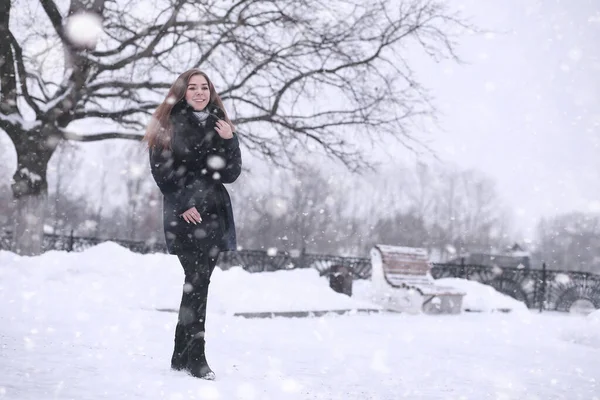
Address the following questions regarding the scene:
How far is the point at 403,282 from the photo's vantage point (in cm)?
1209

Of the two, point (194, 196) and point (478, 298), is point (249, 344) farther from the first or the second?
point (478, 298)

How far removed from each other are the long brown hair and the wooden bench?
865 centimetres

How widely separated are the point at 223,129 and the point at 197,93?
36cm

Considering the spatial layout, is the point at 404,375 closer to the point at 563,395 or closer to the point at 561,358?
the point at 563,395

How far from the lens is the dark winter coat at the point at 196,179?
12.2ft

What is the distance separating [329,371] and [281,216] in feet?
186

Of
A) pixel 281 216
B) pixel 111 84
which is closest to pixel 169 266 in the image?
pixel 111 84

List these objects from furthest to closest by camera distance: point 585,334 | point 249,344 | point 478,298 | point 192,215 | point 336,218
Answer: point 336,218 < point 478,298 < point 585,334 < point 249,344 < point 192,215

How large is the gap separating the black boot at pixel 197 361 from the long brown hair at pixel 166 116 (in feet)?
4.09

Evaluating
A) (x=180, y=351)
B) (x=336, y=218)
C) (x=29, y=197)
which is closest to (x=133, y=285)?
(x=29, y=197)

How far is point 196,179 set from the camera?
3754 mm

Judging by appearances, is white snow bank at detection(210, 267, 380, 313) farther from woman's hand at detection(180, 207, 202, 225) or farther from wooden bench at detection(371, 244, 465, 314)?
woman's hand at detection(180, 207, 202, 225)

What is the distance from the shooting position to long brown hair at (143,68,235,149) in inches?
148

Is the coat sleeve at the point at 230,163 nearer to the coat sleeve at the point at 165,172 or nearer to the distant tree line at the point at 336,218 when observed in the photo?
the coat sleeve at the point at 165,172
